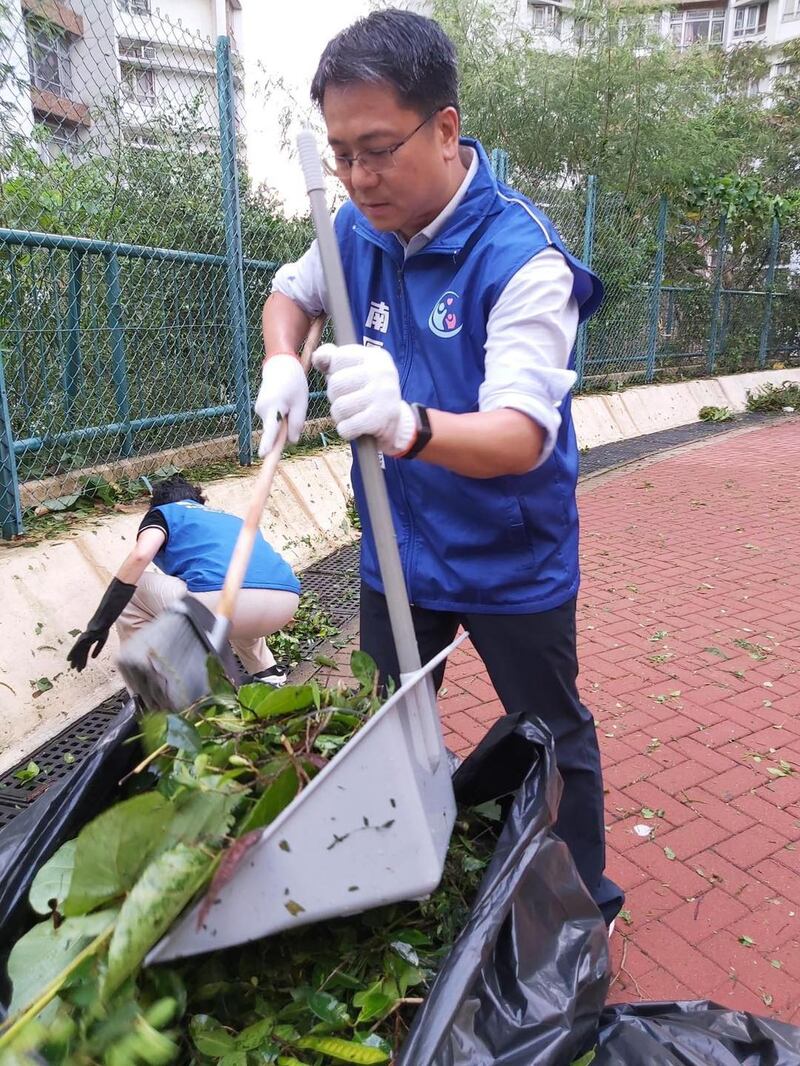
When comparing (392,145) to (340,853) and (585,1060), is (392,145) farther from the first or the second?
(585,1060)

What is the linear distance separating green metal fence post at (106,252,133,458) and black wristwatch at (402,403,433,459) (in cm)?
322

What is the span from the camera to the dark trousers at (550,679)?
69.7 inches

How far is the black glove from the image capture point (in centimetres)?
279

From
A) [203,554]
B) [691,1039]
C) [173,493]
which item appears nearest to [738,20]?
[173,493]

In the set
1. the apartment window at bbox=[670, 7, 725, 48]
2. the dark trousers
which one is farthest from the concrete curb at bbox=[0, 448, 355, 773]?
the apartment window at bbox=[670, 7, 725, 48]

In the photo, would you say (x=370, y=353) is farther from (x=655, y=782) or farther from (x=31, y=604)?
(x=31, y=604)

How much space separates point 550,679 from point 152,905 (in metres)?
1.00

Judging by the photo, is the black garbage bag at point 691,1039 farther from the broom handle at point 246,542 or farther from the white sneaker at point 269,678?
the broom handle at point 246,542

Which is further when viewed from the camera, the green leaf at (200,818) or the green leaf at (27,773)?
the green leaf at (27,773)

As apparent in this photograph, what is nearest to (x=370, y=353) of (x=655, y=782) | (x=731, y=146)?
(x=655, y=782)

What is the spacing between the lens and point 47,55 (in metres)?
3.87

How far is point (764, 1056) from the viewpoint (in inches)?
55.4

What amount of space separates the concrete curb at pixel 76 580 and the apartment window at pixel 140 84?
2078 millimetres

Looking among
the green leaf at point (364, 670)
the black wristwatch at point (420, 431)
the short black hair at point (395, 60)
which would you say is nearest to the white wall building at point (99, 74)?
the short black hair at point (395, 60)
